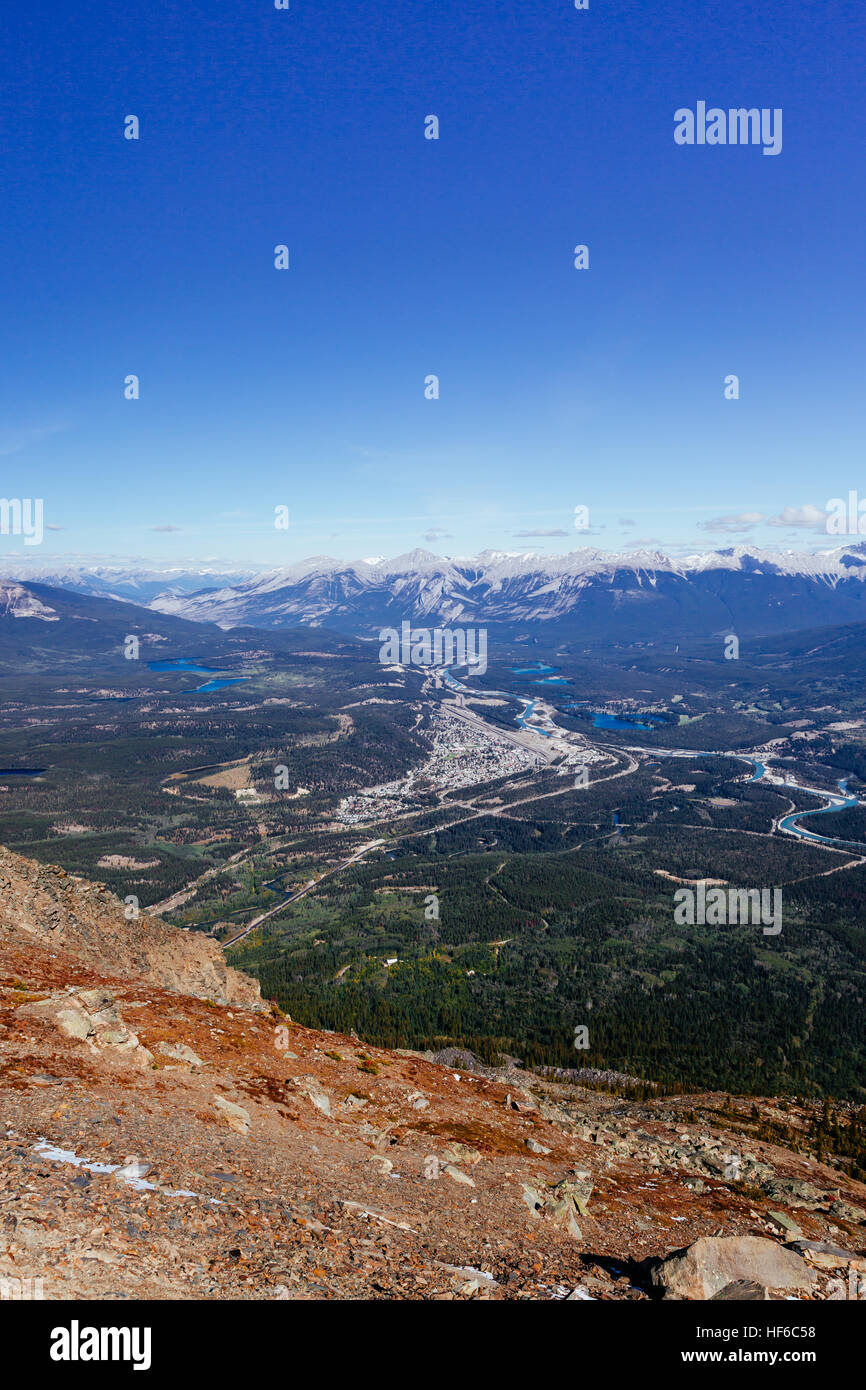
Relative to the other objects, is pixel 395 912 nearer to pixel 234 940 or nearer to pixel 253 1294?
pixel 234 940

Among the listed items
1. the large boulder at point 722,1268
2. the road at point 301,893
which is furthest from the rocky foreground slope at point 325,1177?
the road at point 301,893

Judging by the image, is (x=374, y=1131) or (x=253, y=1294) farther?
(x=374, y=1131)

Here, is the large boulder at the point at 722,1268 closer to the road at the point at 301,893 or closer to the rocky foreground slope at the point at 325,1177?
the rocky foreground slope at the point at 325,1177

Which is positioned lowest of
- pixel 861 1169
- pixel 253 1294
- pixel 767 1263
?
pixel 861 1169

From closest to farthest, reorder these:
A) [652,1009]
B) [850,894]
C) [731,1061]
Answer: [731,1061] < [652,1009] < [850,894]

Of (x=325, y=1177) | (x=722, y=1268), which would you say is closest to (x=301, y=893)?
(x=325, y=1177)
